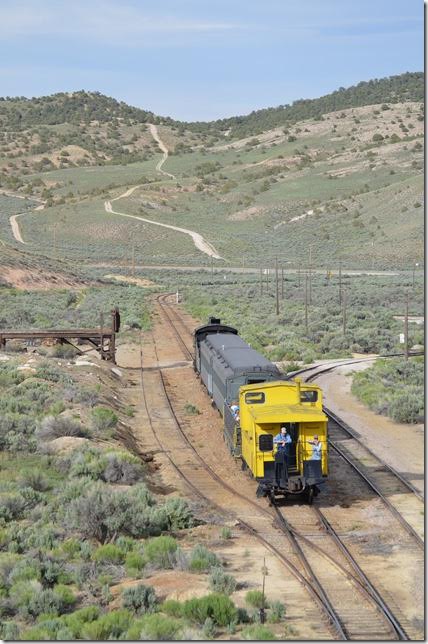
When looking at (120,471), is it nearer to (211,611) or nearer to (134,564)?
→ (134,564)

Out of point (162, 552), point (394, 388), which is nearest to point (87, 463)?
point (162, 552)

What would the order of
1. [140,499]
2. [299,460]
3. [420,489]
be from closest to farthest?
[140,499]
[299,460]
[420,489]

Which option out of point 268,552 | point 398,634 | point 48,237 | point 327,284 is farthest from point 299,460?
point 48,237

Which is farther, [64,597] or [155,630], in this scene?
[64,597]

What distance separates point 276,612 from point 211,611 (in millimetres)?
Answer: 1037

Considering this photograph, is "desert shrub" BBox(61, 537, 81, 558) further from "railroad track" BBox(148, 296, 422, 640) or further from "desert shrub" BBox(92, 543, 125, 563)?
"railroad track" BBox(148, 296, 422, 640)

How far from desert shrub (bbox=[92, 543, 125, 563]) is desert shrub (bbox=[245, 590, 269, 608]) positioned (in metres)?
2.92

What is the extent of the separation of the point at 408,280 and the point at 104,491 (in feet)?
264

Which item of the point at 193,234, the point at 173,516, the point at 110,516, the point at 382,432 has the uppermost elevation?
the point at 193,234

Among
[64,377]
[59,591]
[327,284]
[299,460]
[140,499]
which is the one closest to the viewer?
[59,591]

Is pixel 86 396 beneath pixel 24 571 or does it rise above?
beneath

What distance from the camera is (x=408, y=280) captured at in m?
95.1

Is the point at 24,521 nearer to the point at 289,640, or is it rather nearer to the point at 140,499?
the point at 140,499

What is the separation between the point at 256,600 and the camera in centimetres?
1422
